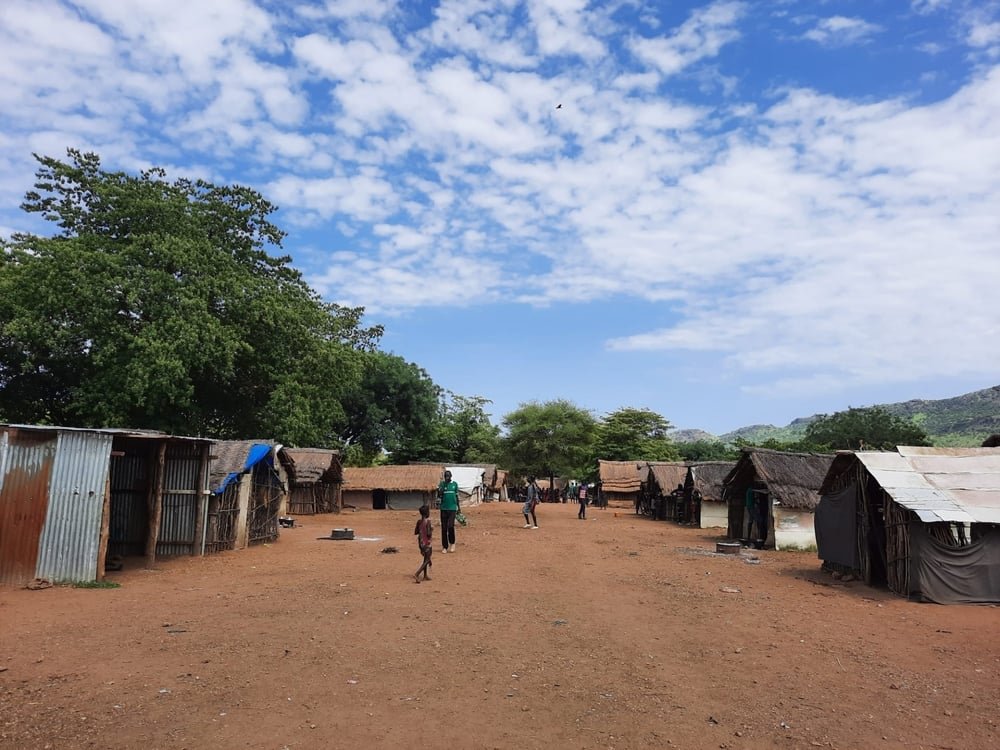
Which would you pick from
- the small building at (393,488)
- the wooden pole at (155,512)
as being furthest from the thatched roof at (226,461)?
the small building at (393,488)

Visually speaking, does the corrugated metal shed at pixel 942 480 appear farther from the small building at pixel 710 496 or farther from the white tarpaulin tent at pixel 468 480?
the white tarpaulin tent at pixel 468 480

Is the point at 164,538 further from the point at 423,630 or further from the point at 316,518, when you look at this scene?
the point at 316,518

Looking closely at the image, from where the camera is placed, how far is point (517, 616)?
10.6 metres

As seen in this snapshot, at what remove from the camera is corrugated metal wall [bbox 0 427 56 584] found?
39.5 ft

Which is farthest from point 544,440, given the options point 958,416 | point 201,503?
point 958,416

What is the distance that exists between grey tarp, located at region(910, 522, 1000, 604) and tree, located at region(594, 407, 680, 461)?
48.7m

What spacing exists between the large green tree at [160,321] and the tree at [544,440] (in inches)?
804

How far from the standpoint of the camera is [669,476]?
36750 millimetres

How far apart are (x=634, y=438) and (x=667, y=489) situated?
31.5 m

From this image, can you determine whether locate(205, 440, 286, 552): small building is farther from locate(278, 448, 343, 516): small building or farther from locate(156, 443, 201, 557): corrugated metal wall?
locate(278, 448, 343, 516): small building

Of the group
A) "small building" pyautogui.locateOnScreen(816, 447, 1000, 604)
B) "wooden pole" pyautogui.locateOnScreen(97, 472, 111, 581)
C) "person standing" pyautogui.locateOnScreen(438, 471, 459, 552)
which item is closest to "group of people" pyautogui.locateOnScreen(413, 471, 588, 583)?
"person standing" pyautogui.locateOnScreen(438, 471, 459, 552)

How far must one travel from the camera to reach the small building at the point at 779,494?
72.6 ft

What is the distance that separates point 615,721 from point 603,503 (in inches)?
1832

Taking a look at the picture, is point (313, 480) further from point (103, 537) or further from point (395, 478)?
point (103, 537)
